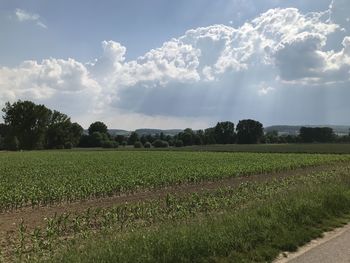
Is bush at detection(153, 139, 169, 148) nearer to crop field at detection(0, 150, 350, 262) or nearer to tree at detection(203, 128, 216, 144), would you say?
tree at detection(203, 128, 216, 144)

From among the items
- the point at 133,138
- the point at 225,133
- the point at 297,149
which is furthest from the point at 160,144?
the point at 297,149

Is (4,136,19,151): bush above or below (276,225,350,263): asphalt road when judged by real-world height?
above

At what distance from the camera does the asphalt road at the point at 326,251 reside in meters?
7.94

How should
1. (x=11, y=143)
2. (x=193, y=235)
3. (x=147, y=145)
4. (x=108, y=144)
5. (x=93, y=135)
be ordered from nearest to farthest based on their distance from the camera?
(x=193, y=235), (x=11, y=143), (x=147, y=145), (x=108, y=144), (x=93, y=135)

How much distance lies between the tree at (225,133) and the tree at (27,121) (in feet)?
186

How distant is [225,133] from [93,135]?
42658 millimetres

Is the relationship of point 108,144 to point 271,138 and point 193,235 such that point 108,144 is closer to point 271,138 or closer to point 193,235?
point 271,138

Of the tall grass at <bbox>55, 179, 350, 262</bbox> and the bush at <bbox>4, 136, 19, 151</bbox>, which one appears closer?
the tall grass at <bbox>55, 179, 350, 262</bbox>

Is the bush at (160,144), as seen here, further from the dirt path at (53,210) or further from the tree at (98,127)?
the dirt path at (53,210)

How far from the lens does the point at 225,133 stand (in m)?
153

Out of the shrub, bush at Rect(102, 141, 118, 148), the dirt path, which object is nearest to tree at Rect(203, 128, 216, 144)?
the shrub

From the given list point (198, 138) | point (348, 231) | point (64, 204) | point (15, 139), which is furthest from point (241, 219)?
point (198, 138)

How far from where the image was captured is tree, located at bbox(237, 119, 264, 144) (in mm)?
148750

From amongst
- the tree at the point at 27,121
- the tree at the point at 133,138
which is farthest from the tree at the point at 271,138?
the tree at the point at 27,121
